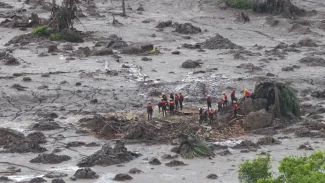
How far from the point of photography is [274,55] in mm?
42812

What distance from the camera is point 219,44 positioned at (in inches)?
1794

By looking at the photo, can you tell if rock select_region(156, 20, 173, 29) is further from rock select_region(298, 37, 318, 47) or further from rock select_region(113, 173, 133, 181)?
rock select_region(113, 173, 133, 181)

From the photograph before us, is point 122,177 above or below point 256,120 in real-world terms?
below

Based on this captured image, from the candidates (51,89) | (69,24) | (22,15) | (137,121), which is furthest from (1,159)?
(22,15)

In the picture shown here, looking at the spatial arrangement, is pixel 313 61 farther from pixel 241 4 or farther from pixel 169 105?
pixel 241 4

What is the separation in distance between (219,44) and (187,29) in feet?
20.0

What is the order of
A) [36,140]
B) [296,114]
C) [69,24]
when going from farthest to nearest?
[69,24], [296,114], [36,140]

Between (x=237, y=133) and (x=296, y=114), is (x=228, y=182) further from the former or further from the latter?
(x=296, y=114)

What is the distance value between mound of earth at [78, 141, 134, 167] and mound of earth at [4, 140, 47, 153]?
208cm

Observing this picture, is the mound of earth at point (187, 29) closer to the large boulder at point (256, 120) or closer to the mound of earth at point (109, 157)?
the large boulder at point (256, 120)

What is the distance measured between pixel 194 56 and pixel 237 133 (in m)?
15.3

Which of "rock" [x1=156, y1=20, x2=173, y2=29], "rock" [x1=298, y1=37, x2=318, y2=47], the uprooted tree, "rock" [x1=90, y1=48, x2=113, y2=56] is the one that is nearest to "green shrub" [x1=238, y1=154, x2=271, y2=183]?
the uprooted tree

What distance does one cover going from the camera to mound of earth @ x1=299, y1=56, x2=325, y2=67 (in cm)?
3991

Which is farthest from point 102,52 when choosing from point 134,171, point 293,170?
point 293,170
